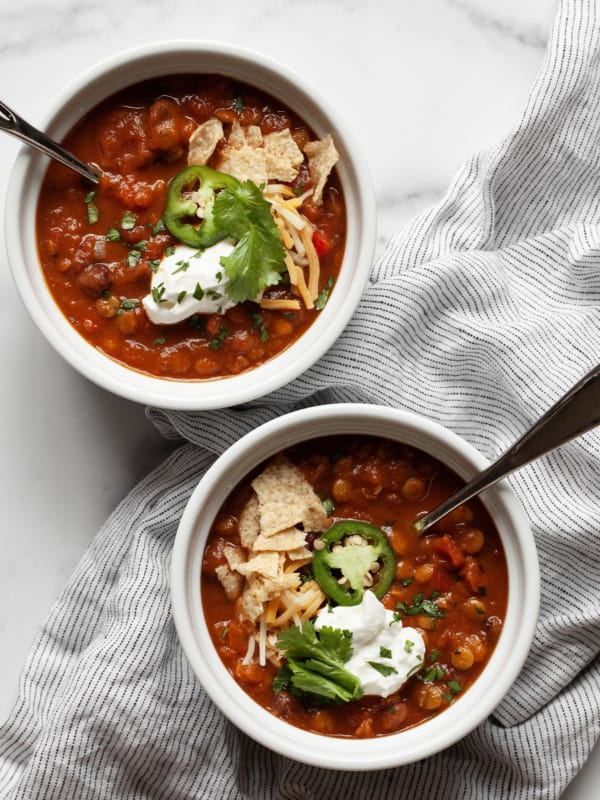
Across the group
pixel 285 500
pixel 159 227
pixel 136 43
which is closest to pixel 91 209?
pixel 159 227

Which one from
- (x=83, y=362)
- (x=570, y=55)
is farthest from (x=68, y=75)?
(x=570, y=55)

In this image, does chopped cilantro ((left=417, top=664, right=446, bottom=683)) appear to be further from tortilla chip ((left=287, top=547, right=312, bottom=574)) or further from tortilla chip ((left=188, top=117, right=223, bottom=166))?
tortilla chip ((left=188, top=117, right=223, bottom=166))

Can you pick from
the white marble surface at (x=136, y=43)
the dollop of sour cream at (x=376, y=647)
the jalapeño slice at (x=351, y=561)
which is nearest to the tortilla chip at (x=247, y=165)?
the white marble surface at (x=136, y=43)

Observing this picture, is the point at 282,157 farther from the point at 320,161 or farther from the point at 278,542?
the point at 278,542

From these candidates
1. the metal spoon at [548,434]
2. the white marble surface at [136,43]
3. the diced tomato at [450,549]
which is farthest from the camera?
the white marble surface at [136,43]

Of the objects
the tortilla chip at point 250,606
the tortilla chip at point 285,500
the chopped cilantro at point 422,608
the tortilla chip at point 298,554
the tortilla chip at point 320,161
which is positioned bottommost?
the chopped cilantro at point 422,608

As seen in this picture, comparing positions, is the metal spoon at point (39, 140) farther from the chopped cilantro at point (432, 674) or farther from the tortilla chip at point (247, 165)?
the chopped cilantro at point (432, 674)
